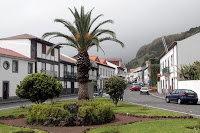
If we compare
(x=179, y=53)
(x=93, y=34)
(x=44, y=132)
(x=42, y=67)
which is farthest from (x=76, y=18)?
(x=42, y=67)

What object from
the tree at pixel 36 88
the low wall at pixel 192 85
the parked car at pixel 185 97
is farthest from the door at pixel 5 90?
the low wall at pixel 192 85

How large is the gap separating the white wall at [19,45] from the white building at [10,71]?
2.33m

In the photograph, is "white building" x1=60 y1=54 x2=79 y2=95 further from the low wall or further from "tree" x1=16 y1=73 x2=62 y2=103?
"tree" x1=16 y1=73 x2=62 y2=103

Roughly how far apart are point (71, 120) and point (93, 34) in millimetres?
8504

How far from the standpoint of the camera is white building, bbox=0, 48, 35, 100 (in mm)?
30672

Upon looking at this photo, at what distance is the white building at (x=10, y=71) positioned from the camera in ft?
101

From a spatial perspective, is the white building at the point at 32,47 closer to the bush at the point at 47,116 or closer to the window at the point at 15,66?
the window at the point at 15,66

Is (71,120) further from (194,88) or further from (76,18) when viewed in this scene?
(194,88)

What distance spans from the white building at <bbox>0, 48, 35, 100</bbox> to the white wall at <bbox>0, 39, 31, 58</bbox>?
2.33m

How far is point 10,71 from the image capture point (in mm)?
32219

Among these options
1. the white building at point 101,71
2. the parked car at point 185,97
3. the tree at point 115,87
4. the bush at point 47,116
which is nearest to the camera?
the bush at point 47,116

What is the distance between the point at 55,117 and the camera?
1054 cm

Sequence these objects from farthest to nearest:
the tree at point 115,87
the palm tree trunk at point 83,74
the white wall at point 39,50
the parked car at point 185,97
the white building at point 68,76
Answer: the white building at point 68,76, the white wall at point 39,50, the parked car at point 185,97, the tree at point 115,87, the palm tree trunk at point 83,74

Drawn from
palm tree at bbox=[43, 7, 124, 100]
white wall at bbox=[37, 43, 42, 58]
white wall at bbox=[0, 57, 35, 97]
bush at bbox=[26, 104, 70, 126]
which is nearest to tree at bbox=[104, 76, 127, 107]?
palm tree at bbox=[43, 7, 124, 100]
